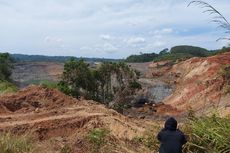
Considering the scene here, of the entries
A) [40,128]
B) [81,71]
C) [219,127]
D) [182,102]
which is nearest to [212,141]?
[219,127]

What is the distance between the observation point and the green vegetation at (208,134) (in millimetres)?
7406

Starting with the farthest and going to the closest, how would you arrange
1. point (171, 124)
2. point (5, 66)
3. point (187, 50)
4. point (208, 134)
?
point (187, 50) → point (5, 66) → point (171, 124) → point (208, 134)

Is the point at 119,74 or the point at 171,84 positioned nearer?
the point at 119,74

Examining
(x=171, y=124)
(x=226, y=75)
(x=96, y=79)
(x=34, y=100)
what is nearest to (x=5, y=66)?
(x=96, y=79)

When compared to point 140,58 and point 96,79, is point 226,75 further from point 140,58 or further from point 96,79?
point 140,58

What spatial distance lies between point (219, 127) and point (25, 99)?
17.3 metres

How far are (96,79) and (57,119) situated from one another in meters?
15.6

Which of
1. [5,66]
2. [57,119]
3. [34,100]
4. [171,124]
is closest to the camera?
[171,124]

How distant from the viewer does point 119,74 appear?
35531 millimetres

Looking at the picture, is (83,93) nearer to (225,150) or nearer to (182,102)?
(182,102)

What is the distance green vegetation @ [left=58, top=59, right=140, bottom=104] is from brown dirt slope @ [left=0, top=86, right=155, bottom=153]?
853 centimetres

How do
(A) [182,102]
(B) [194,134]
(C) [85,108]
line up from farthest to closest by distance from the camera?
(A) [182,102]
(C) [85,108]
(B) [194,134]

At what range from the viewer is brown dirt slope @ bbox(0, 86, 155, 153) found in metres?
17.2

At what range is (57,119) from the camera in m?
19.3
